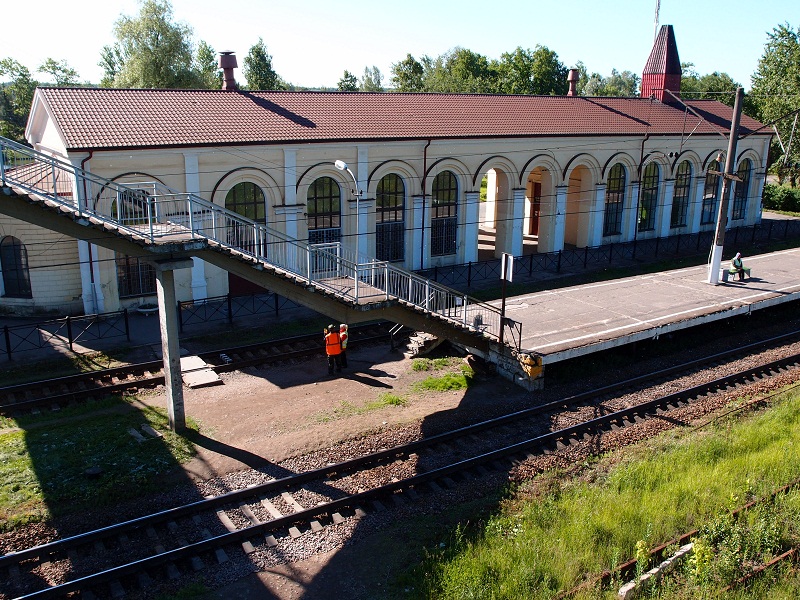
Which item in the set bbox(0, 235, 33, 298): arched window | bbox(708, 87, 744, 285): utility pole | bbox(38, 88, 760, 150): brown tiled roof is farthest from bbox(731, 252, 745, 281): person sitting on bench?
bbox(0, 235, 33, 298): arched window

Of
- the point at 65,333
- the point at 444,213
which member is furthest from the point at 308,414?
the point at 444,213

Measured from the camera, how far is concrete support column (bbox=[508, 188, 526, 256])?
31812mm

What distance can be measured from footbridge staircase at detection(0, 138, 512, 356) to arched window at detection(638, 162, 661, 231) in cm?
2089

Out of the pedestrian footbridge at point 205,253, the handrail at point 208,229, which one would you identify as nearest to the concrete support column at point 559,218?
the handrail at point 208,229

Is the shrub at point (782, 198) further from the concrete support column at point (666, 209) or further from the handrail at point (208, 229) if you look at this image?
the handrail at point (208, 229)

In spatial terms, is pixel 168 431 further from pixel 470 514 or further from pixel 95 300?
pixel 95 300

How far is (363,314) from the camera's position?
1683 cm

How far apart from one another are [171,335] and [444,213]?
1796 cm

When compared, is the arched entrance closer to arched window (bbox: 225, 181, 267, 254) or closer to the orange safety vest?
arched window (bbox: 225, 181, 267, 254)

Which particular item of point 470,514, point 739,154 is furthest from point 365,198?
point 739,154

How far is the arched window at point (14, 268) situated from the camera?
2409 cm

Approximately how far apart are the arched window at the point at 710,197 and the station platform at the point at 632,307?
36.8ft

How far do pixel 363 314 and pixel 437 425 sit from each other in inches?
123

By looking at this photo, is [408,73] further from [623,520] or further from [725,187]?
[623,520]
